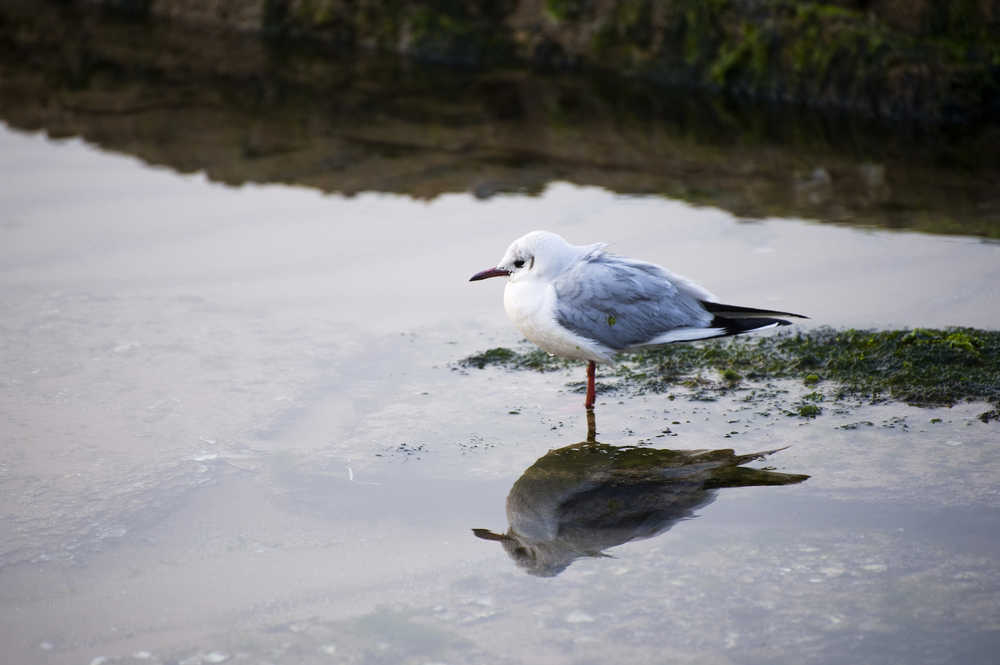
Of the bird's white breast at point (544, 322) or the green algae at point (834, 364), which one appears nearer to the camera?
the bird's white breast at point (544, 322)

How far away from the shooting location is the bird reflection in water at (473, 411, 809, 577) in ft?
13.2

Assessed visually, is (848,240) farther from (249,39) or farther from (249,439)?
(249,39)

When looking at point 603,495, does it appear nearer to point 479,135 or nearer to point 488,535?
point 488,535

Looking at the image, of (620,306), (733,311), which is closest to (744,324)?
(733,311)

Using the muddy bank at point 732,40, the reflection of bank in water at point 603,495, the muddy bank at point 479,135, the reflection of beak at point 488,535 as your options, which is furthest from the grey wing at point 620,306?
the muddy bank at point 732,40

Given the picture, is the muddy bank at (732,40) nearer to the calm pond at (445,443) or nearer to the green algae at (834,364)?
the calm pond at (445,443)

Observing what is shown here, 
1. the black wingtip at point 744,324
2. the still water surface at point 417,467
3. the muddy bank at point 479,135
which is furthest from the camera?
the muddy bank at point 479,135

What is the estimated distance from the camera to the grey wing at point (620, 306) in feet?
15.9

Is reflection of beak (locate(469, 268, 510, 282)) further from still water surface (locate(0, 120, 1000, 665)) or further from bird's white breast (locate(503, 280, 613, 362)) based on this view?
still water surface (locate(0, 120, 1000, 665))

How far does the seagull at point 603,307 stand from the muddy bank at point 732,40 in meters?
4.55

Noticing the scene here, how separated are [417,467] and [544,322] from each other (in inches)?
32.9

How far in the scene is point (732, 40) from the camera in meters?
9.49

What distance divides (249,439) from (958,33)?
262 inches

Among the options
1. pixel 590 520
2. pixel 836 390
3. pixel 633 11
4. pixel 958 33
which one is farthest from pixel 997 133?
pixel 590 520
